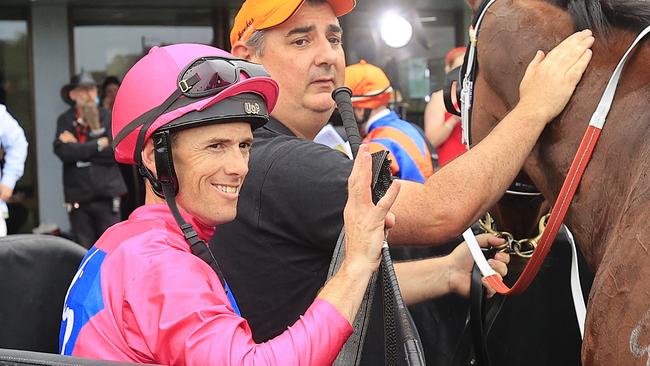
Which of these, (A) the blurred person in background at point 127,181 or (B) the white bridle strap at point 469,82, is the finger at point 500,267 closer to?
(B) the white bridle strap at point 469,82

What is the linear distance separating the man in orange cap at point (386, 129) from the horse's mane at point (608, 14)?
2.97m

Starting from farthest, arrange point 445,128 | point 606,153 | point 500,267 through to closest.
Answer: point 445,128 < point 500,267 < point 606,153

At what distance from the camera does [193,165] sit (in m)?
1.72

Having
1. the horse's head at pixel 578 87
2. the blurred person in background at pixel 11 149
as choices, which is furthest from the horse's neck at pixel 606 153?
the blurred person in background at pixel 11 149

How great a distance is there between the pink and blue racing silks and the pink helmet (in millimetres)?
216

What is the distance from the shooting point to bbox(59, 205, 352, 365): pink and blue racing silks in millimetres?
1477

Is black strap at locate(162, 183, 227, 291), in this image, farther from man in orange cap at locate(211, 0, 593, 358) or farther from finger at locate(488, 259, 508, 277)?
finger at locate(488, 259, 508, 277)

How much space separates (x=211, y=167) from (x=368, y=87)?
15.7ft

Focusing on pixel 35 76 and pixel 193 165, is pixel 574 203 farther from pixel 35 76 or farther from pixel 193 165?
pixel 35 76

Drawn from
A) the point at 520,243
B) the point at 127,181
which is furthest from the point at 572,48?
the point at 127,181

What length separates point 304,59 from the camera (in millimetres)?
2432

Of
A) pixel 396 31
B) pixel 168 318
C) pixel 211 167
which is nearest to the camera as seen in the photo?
pixel 168 318

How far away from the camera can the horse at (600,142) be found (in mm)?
1669

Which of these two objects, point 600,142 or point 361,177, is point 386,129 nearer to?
point 600,142
